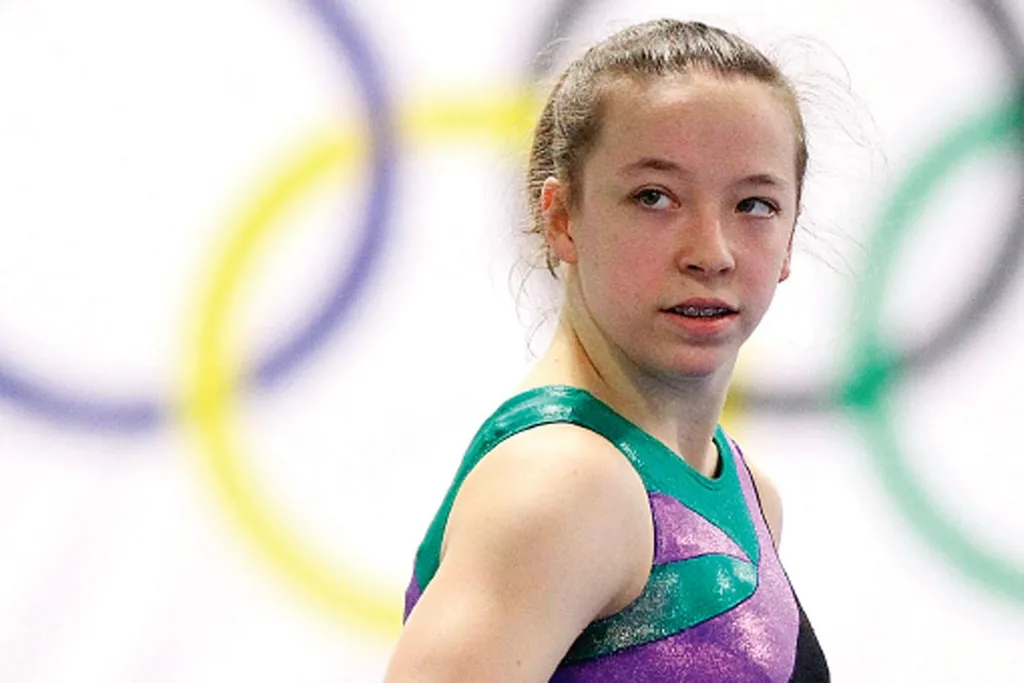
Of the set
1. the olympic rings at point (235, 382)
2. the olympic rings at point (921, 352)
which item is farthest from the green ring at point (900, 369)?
the olympic rings at point (235, 382)

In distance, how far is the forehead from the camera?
1.08m

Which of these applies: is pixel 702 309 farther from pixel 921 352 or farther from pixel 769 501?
pixel 921 352

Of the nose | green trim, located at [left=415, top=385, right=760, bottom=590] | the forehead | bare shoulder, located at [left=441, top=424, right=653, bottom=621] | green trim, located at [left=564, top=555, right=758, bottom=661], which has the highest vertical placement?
the forehead

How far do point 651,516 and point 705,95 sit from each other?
0.31 meters

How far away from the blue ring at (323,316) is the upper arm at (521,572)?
4.58 ft

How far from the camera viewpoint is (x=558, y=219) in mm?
1164

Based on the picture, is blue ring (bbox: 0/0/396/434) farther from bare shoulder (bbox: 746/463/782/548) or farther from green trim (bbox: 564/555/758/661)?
green trim (bbox: 564/555/758/661)

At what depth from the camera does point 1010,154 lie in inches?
99.7

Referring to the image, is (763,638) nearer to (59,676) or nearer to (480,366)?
(480,366)

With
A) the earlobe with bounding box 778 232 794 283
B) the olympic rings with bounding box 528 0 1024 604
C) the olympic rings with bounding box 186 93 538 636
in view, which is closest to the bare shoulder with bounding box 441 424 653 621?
the earlobe with bounding box 778 232 794 283

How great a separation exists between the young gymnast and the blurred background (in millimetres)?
1111

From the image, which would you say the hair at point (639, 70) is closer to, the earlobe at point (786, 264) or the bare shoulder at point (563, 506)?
the earlobe at point (786, 264)

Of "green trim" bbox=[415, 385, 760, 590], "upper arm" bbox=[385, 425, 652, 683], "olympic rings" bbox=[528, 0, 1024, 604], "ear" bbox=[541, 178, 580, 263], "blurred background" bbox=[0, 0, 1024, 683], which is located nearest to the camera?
"upper arm" bbox=[385, 425, 652, 683]

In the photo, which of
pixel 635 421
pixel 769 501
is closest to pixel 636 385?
pixel 635 421
